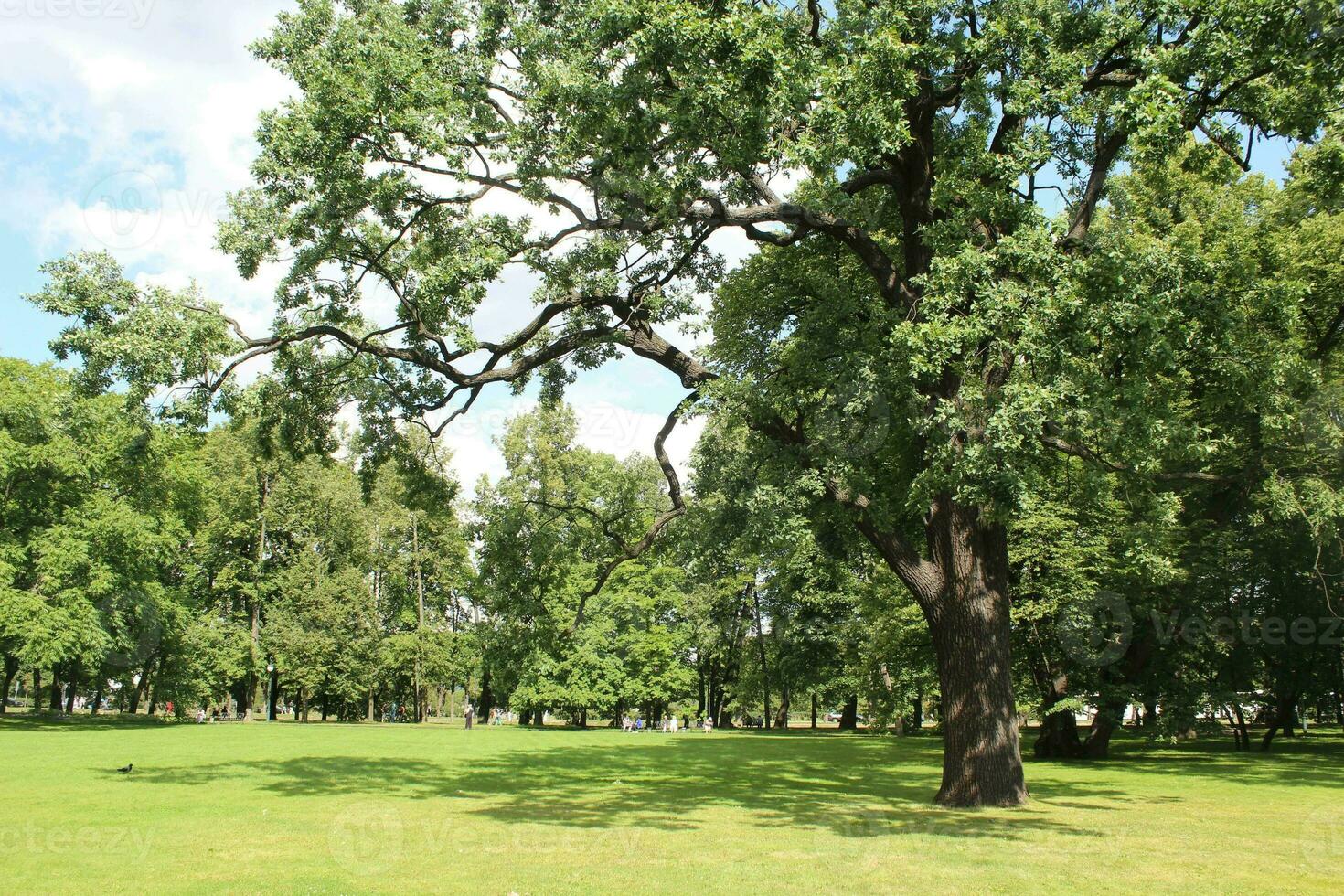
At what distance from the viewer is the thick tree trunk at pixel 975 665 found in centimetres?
1378

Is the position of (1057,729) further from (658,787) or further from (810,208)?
(810,208)

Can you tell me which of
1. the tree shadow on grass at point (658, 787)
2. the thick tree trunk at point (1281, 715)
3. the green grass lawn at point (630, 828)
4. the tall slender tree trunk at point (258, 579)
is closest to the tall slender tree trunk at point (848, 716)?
the thick tree trunk at point (1281, 715)

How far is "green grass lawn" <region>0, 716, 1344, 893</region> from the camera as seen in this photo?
8.56m

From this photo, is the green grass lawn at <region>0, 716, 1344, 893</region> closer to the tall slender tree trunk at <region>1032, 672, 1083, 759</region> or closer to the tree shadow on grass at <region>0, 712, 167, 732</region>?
the tall slender tree trunk at <region>1032, 672, 1083, 759</region>

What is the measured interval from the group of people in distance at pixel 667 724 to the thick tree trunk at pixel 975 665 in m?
39.6

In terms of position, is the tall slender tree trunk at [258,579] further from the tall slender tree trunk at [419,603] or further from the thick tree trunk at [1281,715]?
the thick tree trunk at [1281,715]

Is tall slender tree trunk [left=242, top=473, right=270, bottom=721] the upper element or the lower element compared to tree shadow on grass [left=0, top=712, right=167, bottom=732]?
upper

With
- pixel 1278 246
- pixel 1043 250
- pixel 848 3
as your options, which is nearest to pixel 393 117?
pixel 848 3

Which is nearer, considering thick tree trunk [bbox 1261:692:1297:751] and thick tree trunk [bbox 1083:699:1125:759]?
thick tree trunk [bbox 1083:699:1125:759]

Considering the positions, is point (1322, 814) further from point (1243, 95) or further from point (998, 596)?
point (1243, 95)

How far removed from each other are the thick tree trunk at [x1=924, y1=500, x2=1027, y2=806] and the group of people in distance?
130ft

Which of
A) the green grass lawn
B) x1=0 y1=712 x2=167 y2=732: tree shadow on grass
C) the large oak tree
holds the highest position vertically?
the large oak tree

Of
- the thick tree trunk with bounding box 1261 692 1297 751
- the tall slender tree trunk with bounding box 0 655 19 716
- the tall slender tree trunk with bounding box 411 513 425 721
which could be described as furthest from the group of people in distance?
the tall slender tree trunk with bounding box 0 655 19 716

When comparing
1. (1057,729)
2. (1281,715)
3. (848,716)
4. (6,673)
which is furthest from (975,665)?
(6,673)
